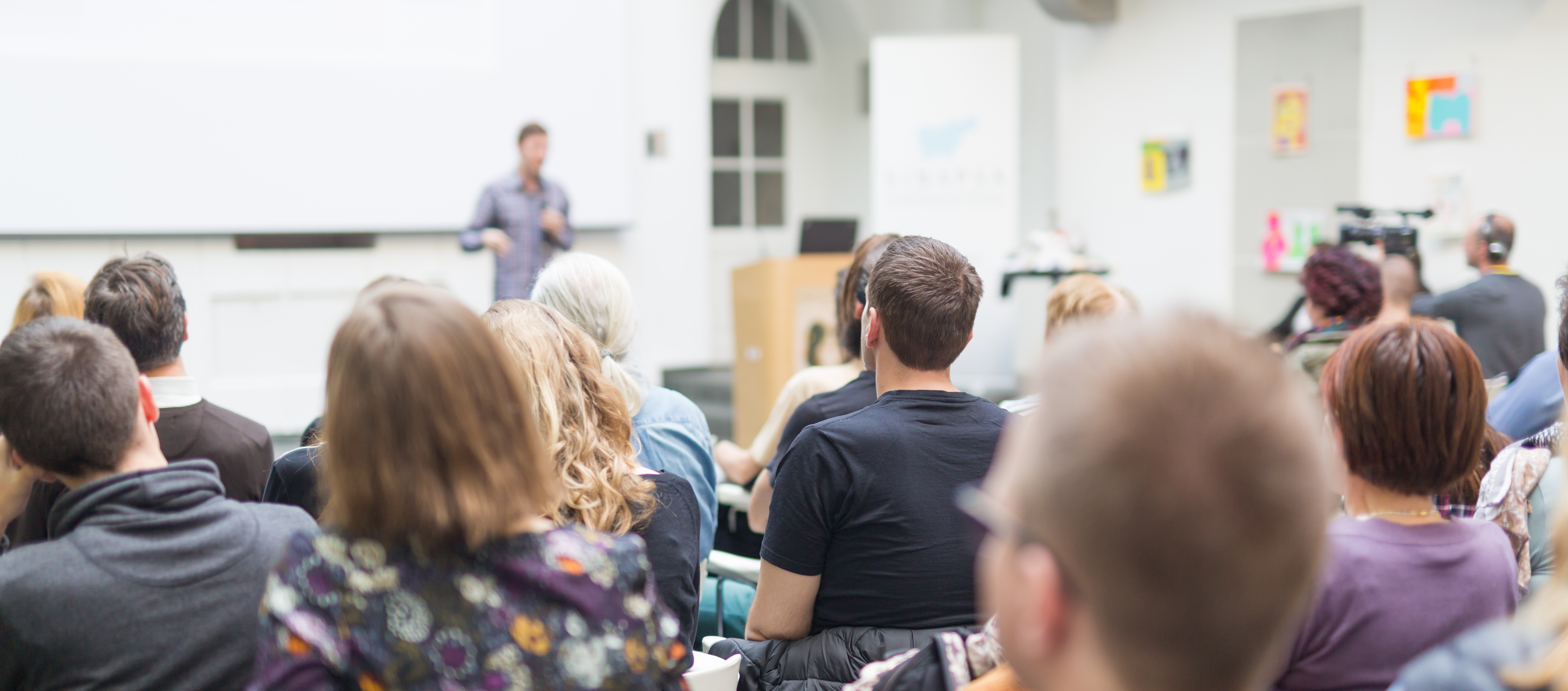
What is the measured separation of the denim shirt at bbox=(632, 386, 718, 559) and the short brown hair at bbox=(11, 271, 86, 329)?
149cm

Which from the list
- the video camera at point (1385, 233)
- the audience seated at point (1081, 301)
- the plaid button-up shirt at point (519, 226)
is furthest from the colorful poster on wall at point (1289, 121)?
the plaid button-up shirt at point (519, 226)

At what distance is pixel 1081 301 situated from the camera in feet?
9.45

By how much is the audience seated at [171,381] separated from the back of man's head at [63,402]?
0.82 metres

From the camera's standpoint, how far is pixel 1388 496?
143 cm

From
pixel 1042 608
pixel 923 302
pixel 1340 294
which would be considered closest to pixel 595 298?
pixel 923 302

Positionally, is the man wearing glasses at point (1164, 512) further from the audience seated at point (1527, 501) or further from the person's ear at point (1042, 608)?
the audience seated at point (1527, 501)

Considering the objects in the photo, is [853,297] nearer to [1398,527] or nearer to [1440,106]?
[1398,527]

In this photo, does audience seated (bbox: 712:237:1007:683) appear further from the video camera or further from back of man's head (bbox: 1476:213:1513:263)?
back of man's head (bbox: 1476:213:1513:263)

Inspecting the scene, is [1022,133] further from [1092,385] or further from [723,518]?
[1092,385]

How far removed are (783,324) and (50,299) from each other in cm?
326

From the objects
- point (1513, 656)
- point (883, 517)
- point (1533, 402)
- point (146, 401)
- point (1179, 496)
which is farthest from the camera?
point (1533, 402)

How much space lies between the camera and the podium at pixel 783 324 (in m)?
5.47

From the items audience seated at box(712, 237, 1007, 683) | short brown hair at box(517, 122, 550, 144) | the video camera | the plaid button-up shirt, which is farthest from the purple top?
short brown hair at box(517, 122, 550, 144)

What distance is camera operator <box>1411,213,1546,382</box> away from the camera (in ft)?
14.4
